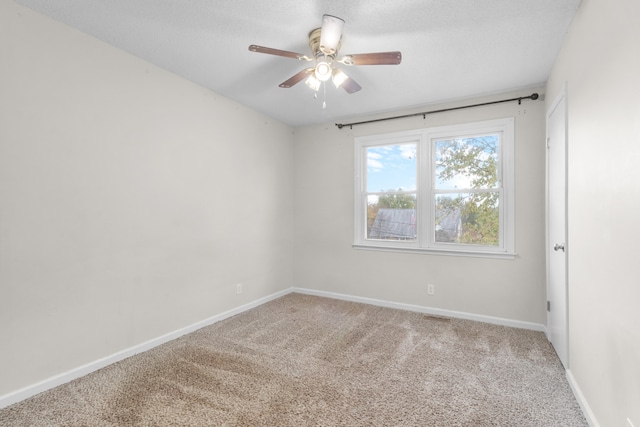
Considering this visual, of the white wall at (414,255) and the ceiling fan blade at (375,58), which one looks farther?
the white wall at (414,255)

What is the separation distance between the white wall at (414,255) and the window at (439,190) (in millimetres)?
105

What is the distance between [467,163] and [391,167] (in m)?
0.92

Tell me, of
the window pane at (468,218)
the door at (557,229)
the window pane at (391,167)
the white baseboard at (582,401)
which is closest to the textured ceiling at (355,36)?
the door at (557,229)

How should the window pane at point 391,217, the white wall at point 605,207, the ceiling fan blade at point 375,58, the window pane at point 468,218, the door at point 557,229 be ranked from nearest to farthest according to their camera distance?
the white wall at point 605,207 < the ceiling fan blade at point 375,58 < the door at point 557,229 < the window pane at point 468,218 < the window pane at point 391,217

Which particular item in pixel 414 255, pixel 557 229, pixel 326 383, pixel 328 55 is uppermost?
pixel 328 55

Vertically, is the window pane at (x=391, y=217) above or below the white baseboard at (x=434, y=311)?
above

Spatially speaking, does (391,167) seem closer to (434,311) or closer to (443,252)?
(443,252)

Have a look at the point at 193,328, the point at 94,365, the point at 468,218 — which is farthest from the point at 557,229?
the point at 94,365

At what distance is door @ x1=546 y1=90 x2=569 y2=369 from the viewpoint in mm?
2283

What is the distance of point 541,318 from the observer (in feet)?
10.3

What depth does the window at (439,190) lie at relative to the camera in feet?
11.1

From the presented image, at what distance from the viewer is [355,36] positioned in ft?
Result: 7.48

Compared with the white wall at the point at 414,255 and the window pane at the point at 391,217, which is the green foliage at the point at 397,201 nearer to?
the window pane at the point at 391,217

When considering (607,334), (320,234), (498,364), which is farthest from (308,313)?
(607,334)
